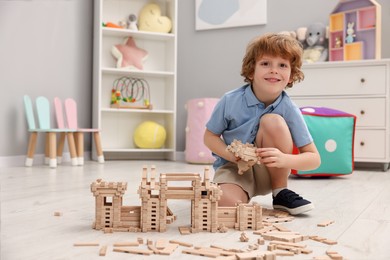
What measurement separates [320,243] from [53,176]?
1.57 m

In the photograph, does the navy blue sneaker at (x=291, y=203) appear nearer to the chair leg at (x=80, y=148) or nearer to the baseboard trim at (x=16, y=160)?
the chair leg at (x=80, y=148)

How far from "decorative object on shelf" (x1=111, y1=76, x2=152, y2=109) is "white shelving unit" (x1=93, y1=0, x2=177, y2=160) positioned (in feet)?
0.12

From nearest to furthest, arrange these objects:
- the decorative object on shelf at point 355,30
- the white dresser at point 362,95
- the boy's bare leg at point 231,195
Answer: the boy's bare leg at point 231,195 → the white dresser at point 362,95 → the decorative object on shelf at point 355,30

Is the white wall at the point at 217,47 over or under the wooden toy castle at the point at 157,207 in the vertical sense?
over

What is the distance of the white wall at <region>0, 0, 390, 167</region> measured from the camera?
110 inches

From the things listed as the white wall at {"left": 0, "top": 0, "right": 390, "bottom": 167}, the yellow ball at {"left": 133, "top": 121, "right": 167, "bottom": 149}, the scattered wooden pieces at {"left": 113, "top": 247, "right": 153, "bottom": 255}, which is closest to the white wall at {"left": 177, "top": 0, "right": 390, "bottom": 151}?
the white wall at {"left": 0, "top": 0, "right": 390, "bottom": 167}

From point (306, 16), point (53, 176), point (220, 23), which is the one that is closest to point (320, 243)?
point (53, 176)

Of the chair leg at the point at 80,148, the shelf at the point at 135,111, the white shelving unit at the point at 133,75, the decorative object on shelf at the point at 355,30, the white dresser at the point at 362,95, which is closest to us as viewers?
the white dresser at the point at 362,95

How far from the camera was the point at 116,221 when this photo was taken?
3.52 ft

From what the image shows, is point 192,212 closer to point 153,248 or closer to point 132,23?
point 153,248

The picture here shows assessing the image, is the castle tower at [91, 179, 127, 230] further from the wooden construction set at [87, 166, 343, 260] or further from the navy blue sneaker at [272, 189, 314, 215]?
the navy blue sneaker at [272, 189, 314, 215]

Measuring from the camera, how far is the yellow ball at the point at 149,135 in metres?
3.41

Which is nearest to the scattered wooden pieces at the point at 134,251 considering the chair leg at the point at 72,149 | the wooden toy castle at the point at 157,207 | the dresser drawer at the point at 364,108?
the wooden toy castle at the point at 157,207

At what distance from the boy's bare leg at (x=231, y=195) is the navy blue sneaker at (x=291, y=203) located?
0.31ft
